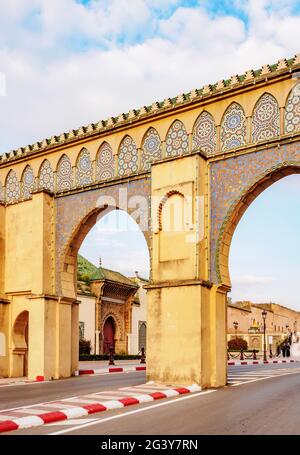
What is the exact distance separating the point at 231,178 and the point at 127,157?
3270 millimetres

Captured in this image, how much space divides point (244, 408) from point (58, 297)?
838cm

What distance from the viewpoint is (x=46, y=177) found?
17.2m

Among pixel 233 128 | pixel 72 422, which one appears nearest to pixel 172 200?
pixel 233 128

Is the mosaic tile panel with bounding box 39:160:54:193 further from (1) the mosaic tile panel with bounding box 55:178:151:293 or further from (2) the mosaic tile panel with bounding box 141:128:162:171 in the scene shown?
(2) the mosaic tile panel with bounding box 141:128:162:171

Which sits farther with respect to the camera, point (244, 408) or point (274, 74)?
point (274, 74)

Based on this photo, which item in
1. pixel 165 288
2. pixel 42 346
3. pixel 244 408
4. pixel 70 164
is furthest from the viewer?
pixel 70 164

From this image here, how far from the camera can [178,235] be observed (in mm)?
13305

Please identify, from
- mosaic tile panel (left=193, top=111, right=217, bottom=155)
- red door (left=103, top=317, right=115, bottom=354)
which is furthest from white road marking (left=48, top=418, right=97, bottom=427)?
red door (left=103, top=317, right=115, bottom=354)

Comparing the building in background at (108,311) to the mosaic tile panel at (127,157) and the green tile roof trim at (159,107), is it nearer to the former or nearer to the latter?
the green tile roof trim at (159,107)

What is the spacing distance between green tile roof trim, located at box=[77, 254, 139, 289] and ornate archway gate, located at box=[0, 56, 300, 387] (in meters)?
16.2

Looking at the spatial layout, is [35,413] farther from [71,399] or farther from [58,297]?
[58,297]

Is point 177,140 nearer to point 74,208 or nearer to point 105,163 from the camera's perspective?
point 105,163

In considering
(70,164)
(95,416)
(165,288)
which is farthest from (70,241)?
(95,416)

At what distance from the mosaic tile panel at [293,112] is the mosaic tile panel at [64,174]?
21.9 ft
